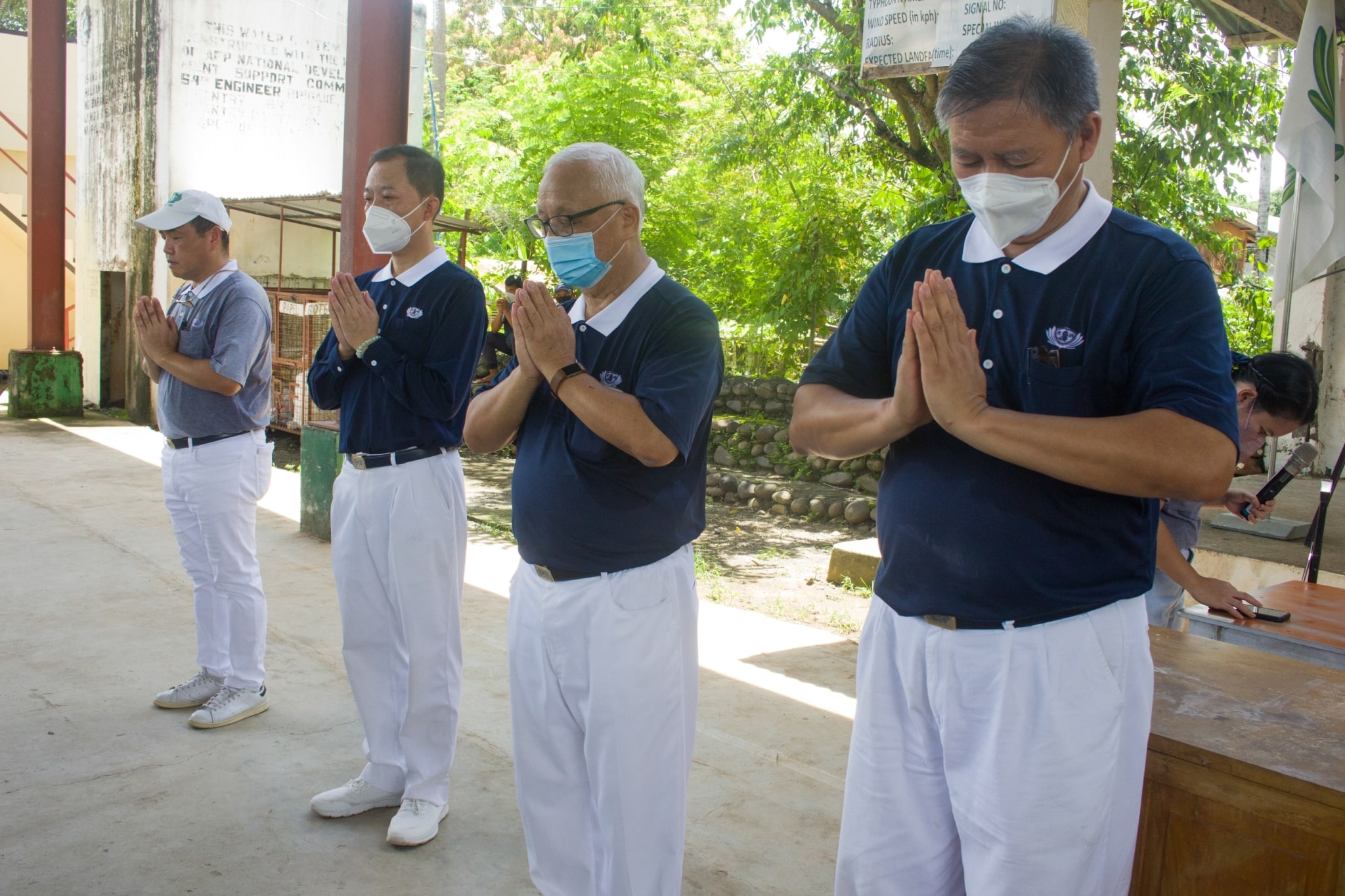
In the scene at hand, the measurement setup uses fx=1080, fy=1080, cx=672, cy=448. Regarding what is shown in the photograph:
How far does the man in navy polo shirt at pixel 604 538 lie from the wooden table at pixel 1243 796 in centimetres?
97

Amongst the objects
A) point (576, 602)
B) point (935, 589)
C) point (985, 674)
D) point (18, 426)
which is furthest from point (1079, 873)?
point (18, 426)

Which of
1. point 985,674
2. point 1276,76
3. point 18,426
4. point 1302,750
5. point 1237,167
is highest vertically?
point 1276,76

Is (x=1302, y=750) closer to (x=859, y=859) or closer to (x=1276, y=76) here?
(x=859, y=859)

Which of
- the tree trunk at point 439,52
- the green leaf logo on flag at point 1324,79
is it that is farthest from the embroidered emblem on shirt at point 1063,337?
the tree trunk at point 439,52

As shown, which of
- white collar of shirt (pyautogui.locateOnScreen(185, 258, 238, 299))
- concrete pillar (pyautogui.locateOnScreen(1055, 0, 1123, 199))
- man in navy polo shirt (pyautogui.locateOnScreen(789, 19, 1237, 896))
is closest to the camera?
man in navy polo shirt (pyautogui.locateOnScreen(789, 19, 1237, 896))

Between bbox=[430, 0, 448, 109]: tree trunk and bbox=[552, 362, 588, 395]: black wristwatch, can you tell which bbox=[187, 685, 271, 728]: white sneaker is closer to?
bbox=[552, 362, 588, 395]: black wristwatch

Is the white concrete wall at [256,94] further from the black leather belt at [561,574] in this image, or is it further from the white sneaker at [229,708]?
the black leather belt at [561,574]

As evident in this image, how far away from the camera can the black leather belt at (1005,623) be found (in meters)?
1.62

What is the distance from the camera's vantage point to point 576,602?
2277 mm

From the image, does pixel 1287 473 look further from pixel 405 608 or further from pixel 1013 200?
pixel 405 608

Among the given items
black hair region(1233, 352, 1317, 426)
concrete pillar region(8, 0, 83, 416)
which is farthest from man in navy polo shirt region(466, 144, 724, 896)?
concrete pillar region(8, 0, 83, 416)

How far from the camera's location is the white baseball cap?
12.4ft

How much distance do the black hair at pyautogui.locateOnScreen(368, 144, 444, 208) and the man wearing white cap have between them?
94 centimetres

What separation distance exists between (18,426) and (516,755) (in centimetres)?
1132
